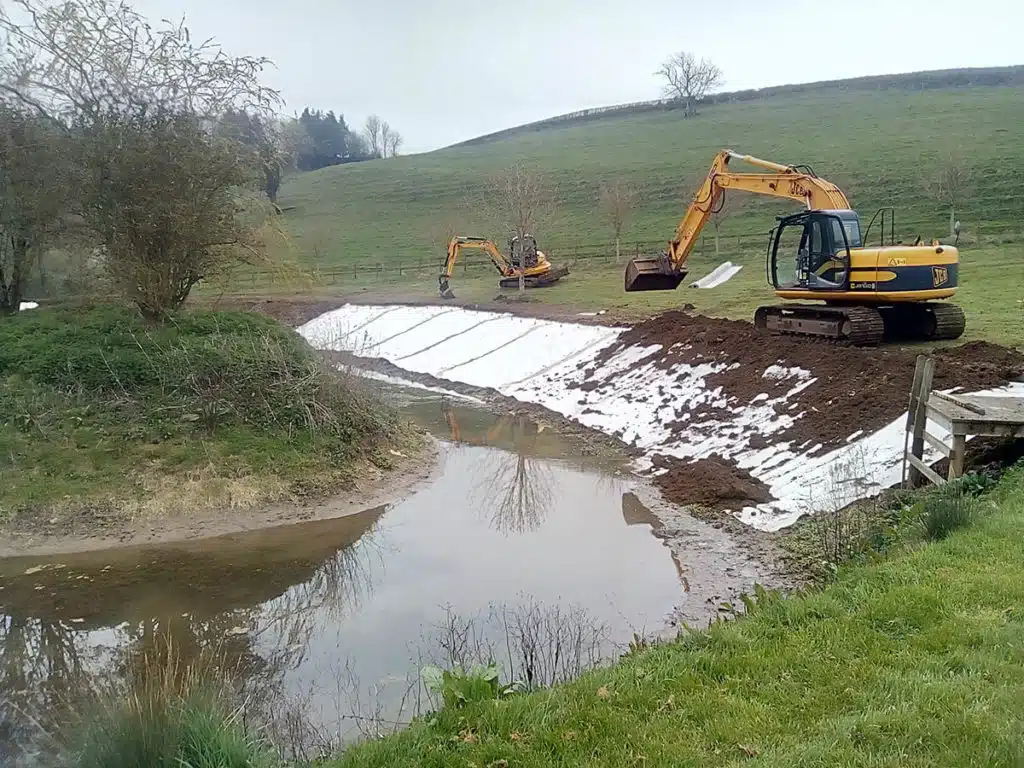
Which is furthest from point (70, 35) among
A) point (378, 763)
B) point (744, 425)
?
point (378, 763)

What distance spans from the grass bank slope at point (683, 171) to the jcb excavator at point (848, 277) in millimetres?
21431

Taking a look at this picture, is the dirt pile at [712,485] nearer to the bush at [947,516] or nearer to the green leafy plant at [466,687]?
the bush at [947,516]

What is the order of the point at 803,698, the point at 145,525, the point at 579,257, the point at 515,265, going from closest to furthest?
the point at 803,698 < the point at 145,525 < the point at 515,265 < the point at 579,257

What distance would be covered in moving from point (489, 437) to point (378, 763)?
13.1m

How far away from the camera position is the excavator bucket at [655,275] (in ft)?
65.4

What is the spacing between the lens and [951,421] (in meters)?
8.48

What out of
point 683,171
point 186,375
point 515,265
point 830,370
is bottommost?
point 830,370

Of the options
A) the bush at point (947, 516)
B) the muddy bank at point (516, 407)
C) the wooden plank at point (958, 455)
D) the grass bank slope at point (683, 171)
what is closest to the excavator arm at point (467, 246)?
the grass bank slope at point (683, 171)

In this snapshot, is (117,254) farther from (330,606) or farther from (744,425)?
(744,425)

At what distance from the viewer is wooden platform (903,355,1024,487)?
8414mm

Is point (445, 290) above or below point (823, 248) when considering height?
below

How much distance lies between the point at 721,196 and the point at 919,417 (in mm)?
10615

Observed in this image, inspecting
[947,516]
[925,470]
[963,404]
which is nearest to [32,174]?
[925,470]

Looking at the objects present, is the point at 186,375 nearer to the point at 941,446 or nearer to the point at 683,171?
the point at 941,446
